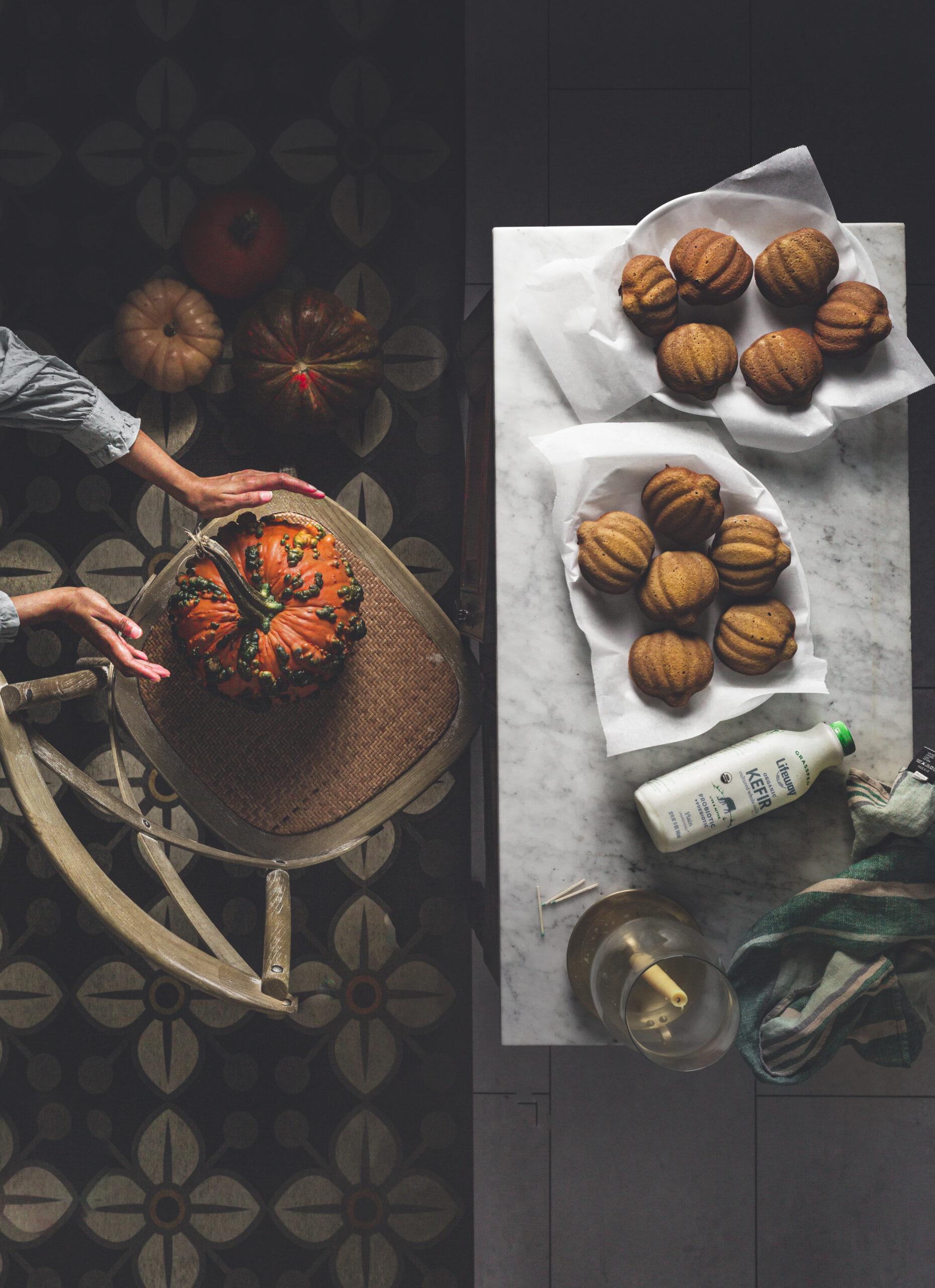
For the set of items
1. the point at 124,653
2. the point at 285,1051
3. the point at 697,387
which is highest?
the point at 697,387

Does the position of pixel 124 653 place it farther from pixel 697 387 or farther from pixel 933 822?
pixel 933 822

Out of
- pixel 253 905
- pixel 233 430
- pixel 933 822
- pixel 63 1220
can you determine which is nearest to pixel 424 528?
pixel 233 430

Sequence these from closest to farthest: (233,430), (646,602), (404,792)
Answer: (646,602), (404,792), (233,430)

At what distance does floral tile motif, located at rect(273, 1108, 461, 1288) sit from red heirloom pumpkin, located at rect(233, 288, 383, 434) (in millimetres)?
1486

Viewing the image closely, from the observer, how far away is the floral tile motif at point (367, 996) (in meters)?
1.82

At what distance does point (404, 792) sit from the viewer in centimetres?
140

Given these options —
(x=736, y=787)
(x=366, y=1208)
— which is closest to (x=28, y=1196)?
(x=366, y=1208)

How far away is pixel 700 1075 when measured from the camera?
1775 millimetres

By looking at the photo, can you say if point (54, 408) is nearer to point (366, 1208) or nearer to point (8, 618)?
point (8, 618)

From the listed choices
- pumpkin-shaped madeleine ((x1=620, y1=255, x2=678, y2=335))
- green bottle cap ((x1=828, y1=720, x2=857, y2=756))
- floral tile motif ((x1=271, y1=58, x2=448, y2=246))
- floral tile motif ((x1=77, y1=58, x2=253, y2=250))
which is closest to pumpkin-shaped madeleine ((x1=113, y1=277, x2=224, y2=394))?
floral tile motif ((x1=77, y1=58, x2=253, y2=250))

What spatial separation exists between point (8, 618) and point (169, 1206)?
1.37 meters

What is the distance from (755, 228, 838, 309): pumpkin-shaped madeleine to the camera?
1.17 m

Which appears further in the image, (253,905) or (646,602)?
(253,905)

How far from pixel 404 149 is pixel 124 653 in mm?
1260
